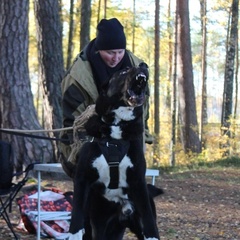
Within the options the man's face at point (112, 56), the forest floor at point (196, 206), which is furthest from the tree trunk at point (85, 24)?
the man's face at point (112, 56)

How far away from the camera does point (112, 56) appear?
3701 mm

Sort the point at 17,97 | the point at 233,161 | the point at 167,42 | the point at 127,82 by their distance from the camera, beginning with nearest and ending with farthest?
1. the point at 127,82
2. the point at 17,97
3. the point at 233,161
4. the point at 167,42

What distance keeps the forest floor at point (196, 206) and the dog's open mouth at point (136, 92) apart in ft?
9.50

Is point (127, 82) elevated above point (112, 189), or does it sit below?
above

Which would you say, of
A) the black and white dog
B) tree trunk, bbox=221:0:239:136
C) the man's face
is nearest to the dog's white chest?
the black and white dog

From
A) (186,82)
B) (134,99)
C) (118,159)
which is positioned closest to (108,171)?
(118,159)

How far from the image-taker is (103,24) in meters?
3.85

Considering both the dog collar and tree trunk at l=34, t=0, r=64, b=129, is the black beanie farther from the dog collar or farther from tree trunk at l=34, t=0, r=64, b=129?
tree trunk at l=34, t=0, r=64, b=129

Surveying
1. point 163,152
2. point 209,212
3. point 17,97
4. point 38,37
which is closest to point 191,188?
point 209,212

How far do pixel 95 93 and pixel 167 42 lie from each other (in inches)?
978

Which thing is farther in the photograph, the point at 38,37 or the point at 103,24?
the point at 38,37

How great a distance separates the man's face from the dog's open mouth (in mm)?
552

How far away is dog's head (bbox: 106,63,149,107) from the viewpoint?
3.17m

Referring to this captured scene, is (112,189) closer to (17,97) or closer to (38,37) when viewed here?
(17,97)
